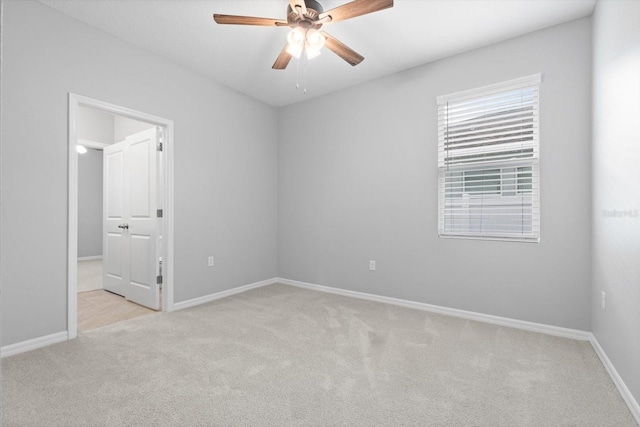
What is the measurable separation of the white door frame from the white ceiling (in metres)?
0.67

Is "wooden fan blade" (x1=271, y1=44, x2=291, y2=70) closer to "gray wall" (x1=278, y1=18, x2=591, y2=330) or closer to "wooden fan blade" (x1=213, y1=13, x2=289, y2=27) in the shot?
"wooden fan blade" (x1=213, y1=13, x2=289, y2=27)

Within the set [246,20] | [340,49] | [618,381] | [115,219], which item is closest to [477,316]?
[618,381]

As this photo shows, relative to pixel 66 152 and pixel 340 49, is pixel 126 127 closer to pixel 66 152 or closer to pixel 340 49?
pixel 66 152

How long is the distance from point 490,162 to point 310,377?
249 centimetres

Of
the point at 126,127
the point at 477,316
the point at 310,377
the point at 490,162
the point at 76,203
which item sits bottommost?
the point at 310,377

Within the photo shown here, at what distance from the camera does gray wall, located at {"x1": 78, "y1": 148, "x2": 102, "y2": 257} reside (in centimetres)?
735

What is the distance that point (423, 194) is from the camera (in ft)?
12.2


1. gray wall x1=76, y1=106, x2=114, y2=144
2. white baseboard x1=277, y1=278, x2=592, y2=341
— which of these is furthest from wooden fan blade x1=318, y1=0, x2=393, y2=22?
gray wall x1=76, y1=106, x2=114, y2=144

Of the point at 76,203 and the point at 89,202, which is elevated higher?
the point at 89,202

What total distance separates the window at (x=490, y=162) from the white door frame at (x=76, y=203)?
2.81 m

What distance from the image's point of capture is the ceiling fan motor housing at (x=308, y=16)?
253cm

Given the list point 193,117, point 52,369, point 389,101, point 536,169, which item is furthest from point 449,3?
point 52,369

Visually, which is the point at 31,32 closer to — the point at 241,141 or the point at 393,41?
the point at 241,141

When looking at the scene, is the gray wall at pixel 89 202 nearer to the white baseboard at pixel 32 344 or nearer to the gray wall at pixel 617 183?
the white baseboard at pixel 32 344
